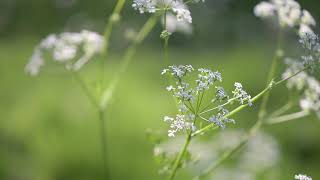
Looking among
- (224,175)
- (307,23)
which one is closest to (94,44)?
(307,23)

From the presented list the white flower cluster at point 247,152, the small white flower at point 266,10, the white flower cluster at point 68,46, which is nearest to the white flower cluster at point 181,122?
the small white flower at point 266,10

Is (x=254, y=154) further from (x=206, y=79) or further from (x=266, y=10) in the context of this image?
(x=206, y=79)

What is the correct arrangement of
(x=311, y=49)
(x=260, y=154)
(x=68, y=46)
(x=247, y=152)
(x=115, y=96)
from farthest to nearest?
(x=115, y=96) → (x=247, y=152) → (x=260, y=154) → (x=68, y=46) → (x=311, y=49)

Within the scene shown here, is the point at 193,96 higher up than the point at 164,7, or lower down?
lower down

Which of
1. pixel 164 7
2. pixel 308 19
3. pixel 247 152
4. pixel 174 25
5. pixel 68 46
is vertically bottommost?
pixel 164 7

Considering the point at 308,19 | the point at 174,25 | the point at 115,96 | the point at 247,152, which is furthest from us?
the point at 115,96

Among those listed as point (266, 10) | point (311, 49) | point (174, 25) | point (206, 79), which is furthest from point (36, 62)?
point (311, 49)

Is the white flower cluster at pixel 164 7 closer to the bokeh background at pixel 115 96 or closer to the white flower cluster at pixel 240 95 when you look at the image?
the white flower cluster at pixel 240 95

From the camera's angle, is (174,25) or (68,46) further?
(174,25)
